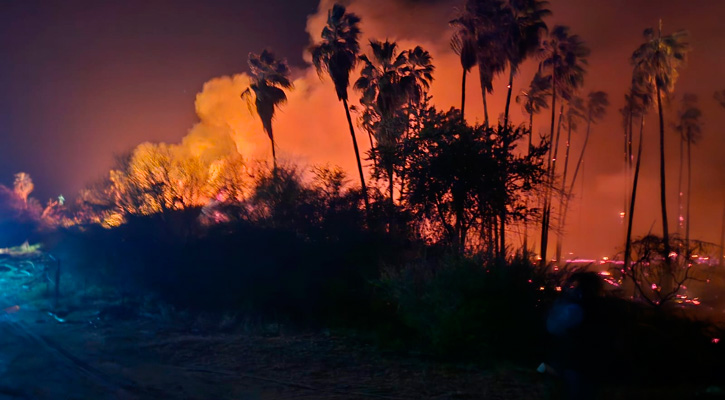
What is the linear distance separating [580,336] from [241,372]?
7276 millimetres

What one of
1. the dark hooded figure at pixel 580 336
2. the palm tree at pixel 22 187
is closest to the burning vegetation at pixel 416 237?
the dark hooded figure at pixel 580 336

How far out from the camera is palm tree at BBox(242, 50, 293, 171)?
33.6 metres

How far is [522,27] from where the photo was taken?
90.0 feet

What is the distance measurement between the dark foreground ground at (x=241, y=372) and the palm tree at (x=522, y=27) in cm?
1702

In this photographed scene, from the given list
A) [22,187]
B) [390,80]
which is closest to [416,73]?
[390,80]

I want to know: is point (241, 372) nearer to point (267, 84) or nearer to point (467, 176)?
point (467, 176)

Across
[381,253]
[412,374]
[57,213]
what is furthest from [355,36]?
[57,213]

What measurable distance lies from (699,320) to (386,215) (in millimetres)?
13095

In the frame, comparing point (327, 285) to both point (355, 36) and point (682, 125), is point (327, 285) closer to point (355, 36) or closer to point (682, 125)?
point (355, 36)

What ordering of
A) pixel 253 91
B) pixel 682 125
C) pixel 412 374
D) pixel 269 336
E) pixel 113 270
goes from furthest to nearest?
pixel 682 125
pixel 253 91
pixel 113 270
pixel 269 336
pixel 412 374

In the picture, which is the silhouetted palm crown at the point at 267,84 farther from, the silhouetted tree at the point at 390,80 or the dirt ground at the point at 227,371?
the dirt ground at the point at 227,371

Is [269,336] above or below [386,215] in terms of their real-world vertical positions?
below

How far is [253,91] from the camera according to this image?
1346 inches

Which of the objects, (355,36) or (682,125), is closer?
(355,36)
